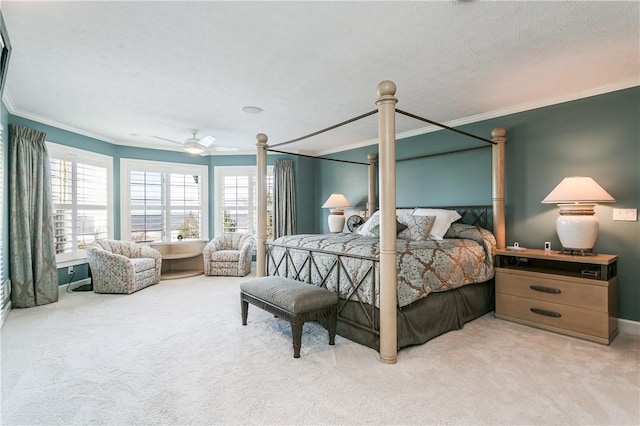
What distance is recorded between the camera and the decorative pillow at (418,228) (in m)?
3.70

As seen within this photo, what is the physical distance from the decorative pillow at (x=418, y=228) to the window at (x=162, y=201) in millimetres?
4581

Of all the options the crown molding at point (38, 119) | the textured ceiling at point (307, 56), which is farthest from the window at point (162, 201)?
the textured ceiling at point (307, 56)

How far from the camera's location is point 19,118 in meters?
4.08

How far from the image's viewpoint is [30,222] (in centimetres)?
405

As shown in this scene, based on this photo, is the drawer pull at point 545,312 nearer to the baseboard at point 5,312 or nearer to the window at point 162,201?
the baseboard at point 5,312

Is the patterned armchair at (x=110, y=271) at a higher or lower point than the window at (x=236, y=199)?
lower

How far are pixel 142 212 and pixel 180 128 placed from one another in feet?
7.26

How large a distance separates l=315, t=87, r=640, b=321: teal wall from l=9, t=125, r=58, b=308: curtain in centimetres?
511

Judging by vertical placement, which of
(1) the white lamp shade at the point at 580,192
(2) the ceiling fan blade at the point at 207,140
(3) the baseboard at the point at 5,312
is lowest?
(3) the baseboard at the point at 5,312

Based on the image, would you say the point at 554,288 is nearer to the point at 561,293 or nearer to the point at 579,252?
the point at 561,293

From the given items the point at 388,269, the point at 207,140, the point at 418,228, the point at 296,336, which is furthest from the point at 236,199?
the point at 388,269

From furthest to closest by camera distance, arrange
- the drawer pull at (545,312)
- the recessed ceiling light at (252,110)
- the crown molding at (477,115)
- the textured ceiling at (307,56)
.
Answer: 1. the recessed ceiling light at (252,110)
2. the crown molding at (477,115)
3. the drawer pull at (545,312)
4. the textured ceiling at (307,56)

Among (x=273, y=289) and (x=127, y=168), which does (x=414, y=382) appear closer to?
(x=273, y=289)

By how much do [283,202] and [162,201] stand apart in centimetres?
241
